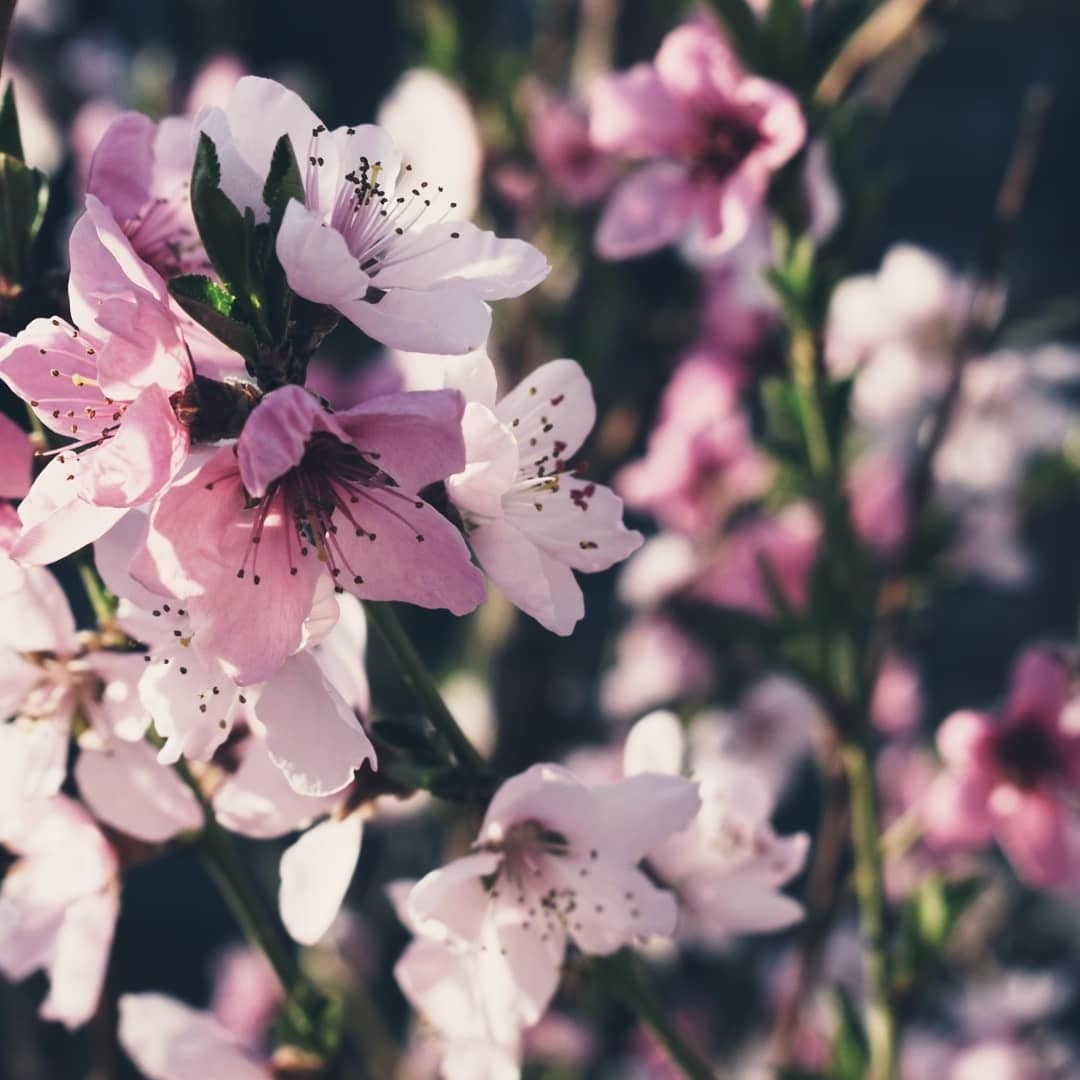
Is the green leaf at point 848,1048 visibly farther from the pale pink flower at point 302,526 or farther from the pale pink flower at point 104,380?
the pale pink flower at point 104,380

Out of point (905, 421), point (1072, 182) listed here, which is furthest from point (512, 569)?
point (1072, 182)

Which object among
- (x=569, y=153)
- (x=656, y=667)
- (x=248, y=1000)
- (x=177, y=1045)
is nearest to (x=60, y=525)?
(x=177, y=1045)

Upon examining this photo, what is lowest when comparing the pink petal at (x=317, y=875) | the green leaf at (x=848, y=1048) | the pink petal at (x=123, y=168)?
the green leaf at (x=848, y=1048)

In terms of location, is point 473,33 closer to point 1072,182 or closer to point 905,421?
point 905,421

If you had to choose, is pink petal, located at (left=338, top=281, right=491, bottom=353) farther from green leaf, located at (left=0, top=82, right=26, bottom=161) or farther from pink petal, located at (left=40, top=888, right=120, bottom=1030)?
pink petal, located at (left=40, top=888, right=120, bottom=1030)

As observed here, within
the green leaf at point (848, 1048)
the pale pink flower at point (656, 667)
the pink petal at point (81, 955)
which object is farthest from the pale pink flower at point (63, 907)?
the pale pink flower at point (656, 667)
